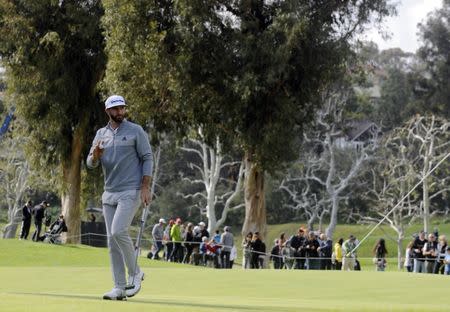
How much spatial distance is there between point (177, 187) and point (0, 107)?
2774 centimetres

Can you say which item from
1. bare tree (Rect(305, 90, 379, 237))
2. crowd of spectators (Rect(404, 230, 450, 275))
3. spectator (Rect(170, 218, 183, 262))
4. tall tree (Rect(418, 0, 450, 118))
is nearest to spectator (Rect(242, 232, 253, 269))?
spectator (Rect(170, 218, 183, 262))

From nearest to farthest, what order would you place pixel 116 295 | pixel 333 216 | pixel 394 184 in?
pixel 116 295 → pixel 394 184 → pixel 333 216

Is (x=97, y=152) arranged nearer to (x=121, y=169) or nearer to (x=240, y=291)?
(x=121, y=169)

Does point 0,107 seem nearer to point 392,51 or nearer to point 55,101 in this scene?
point 55,101

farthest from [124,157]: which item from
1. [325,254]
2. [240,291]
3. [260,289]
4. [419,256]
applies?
[325,254]

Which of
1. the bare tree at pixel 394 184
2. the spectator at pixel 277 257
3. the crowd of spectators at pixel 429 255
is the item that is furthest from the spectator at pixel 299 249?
the bare tree at pixel 394 184

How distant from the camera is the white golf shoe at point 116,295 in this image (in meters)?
10.1

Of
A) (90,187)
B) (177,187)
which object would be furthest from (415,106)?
(90,187)

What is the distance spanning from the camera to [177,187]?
271 ft

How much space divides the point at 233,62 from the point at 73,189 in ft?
34.7

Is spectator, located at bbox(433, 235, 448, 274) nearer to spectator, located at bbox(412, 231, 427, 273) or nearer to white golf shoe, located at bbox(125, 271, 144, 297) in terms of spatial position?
spectator, located at bbox(412, 231, 427, 273)

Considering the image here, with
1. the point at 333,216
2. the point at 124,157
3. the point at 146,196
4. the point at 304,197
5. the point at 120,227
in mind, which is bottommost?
the point at 120,227

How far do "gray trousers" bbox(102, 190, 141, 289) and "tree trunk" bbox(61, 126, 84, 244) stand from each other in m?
32.7

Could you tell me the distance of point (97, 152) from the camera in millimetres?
10297
